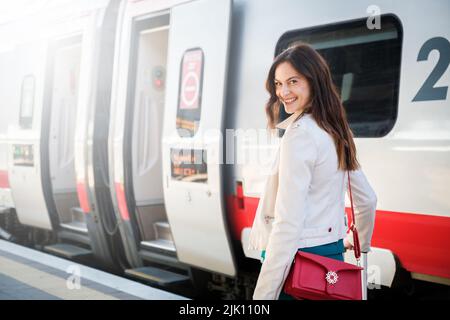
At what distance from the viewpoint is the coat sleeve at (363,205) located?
258 cm

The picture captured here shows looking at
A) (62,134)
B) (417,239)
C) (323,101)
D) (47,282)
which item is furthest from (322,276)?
(62,134)

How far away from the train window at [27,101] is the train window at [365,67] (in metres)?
4.20

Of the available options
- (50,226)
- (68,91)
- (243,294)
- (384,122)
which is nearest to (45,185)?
(50,226)

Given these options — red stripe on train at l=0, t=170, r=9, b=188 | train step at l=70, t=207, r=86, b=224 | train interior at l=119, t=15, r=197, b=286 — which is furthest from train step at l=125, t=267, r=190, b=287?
red stripe on train at l=0, t=170, r=9, b=188

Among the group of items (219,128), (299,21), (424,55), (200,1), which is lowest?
(219,128)

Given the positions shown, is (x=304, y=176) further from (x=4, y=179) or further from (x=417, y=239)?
(x=4, y=179)

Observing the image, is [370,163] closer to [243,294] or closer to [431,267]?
[431,267]

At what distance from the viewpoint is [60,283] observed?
4.91 metres

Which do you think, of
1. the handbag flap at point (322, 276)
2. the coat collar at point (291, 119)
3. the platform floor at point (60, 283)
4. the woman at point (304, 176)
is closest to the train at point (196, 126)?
the coat collar at point (291, 119)

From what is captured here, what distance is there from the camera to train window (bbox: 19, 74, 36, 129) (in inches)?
285

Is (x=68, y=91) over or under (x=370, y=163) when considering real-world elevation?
over

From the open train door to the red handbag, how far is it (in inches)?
96.2

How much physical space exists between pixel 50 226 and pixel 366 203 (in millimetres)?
Result: 5250

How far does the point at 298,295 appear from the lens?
7.23 feet
